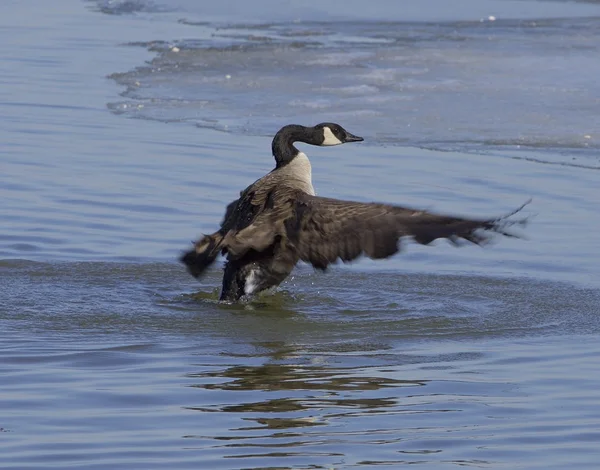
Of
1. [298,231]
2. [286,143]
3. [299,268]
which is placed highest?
[286,143]

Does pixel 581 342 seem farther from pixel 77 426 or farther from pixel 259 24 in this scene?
pixel 259 24

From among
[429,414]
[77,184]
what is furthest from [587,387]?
[77,184]

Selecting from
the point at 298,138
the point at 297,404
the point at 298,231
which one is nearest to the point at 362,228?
the point at 298,231

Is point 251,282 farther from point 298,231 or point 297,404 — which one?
point 297,404

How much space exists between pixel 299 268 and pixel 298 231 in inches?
53.6

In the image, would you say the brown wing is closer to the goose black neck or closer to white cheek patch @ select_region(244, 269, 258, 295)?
white cheek patch @ select_region(244, 269, 258, 295)

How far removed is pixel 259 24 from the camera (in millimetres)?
18094

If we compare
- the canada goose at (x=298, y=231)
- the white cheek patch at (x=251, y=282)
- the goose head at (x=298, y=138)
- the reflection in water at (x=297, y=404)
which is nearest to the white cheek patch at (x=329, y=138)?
the goose head at (x=298, y=138)

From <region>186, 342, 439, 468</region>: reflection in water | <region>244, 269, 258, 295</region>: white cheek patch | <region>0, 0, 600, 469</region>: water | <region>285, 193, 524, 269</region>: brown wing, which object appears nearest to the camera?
<region>186, 342, 439, 468</region>: reflection in water

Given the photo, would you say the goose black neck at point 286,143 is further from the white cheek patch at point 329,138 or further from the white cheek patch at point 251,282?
the white cheek patch at point 251,282

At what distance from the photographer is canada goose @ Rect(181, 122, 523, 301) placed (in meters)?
6.46

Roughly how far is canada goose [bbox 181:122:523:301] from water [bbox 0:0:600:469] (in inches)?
9.2

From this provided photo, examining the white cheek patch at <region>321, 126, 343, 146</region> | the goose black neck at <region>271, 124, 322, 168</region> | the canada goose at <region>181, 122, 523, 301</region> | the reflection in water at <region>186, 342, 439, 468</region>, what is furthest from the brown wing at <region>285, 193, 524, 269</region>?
the white cheek patch at <region>321, 126, 343, 146</region>

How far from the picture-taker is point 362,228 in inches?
261
